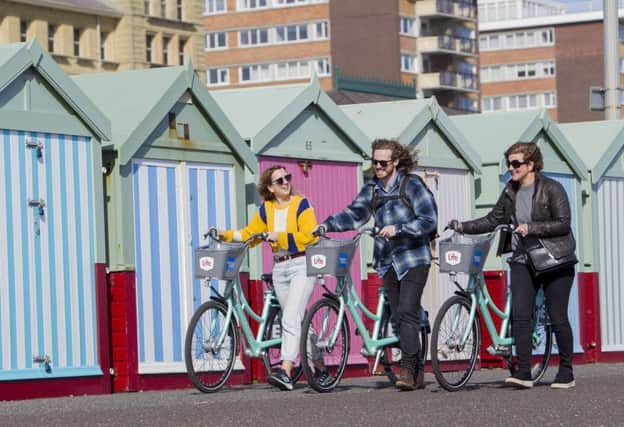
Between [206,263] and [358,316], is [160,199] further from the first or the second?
[358,316]

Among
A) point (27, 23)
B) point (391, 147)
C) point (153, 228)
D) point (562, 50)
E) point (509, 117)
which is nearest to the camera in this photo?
point (391, 147)

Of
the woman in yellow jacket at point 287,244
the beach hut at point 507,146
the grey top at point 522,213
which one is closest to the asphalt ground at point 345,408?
the woman in yellow jacket at point 287,244

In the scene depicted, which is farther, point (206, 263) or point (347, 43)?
point (347, 43)

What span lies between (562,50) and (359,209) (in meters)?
118

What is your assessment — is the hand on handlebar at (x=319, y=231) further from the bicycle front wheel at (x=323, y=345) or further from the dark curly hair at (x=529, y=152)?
the dark curly hair at (x=529, y=152)

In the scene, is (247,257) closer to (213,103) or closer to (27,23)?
(213,103)

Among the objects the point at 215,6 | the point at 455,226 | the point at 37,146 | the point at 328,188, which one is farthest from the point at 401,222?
the point at 215,6

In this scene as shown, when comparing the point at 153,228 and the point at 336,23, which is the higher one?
the point at 336,23

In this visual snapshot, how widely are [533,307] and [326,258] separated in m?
1.56

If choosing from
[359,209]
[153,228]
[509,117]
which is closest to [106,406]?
[359,209]

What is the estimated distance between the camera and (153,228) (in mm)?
15523

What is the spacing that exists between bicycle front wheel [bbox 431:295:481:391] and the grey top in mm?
499

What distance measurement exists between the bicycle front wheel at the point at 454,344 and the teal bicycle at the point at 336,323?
0.20 meters

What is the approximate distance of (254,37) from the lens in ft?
379
